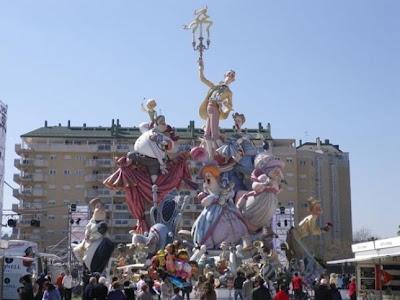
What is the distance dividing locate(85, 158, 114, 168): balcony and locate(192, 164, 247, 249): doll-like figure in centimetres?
5036

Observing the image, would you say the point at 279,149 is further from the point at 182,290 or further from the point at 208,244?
the point at 182,290

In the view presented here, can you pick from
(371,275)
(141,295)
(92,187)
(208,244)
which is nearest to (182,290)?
(141,295)

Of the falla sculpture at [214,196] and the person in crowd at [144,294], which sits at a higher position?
the falla sculpture at [214,196]

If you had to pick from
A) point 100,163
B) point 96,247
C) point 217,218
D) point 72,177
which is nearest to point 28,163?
point 72,177

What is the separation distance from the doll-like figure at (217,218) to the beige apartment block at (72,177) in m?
43.2

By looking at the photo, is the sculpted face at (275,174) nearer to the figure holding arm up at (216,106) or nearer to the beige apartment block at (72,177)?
the figure holding arm up at (216,106)

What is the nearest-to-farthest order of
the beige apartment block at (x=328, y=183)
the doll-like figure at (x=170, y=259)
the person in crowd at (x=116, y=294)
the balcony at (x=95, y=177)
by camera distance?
1. the person in crowd at (x=116, y=294)
2. the doll-like figure at (x=170, y=259)
3. the balcony at (x=95, y=177)
4. the beige apartment block at (x=328, y=183)

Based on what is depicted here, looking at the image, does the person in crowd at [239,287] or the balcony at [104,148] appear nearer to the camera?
the person in crowd at [239,287]

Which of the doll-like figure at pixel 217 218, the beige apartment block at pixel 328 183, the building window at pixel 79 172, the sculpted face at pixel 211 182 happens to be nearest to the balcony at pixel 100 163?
the building window at pixel 79 172

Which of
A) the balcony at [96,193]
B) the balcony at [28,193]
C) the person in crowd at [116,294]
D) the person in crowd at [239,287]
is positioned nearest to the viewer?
the person in crowd at [116,294]

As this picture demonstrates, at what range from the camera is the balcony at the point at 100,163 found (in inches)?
3265

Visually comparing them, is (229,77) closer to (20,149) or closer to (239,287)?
(239,287)

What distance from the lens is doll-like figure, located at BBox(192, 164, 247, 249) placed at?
108 feet

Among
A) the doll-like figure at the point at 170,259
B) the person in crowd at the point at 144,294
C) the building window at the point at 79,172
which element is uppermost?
the building window at the point at 79,172
